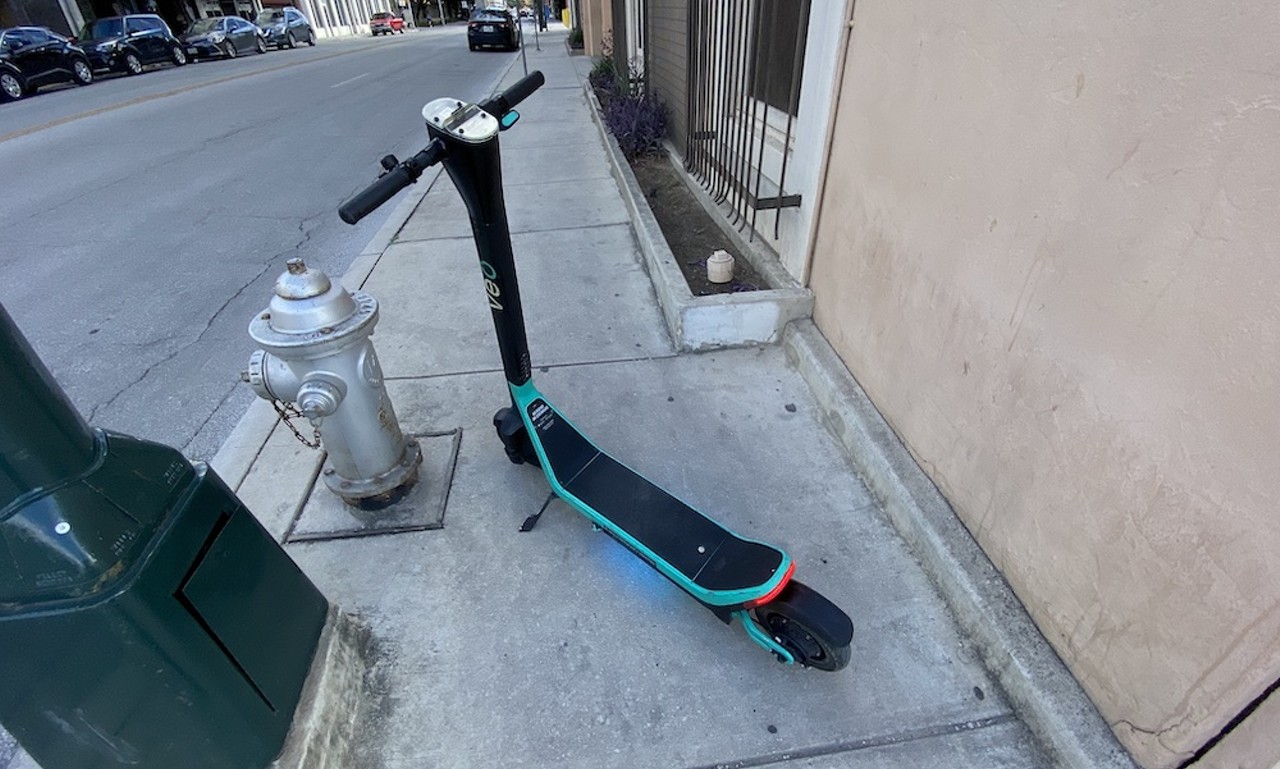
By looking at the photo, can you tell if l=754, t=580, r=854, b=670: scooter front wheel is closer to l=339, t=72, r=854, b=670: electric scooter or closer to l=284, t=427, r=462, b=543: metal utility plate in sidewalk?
l=339, t=72, r=854, b=670: electric scooter

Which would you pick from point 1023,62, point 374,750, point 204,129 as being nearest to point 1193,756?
point 1023,62

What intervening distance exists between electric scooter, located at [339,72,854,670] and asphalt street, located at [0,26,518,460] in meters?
1.60

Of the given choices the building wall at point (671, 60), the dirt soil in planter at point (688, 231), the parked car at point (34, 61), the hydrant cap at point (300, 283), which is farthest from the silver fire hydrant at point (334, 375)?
the parked car at point (34, 61)

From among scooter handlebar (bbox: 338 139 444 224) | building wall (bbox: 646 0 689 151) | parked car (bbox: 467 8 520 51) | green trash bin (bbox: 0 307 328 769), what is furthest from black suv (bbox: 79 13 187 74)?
green trash bin (bbox: 0 307 328 769)

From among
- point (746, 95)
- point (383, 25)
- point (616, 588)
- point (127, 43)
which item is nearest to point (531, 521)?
point (616, 588)

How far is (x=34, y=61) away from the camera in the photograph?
1310 centimetres

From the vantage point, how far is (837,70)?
2.59 m

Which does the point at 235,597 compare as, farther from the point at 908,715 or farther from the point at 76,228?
the point at 76,228

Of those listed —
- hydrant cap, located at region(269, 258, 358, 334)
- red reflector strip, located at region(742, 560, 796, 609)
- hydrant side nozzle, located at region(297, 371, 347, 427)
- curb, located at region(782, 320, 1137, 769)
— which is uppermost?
hydrant cap, located at region(269, 258, 358, 334)

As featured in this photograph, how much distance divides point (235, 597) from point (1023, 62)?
221 cm

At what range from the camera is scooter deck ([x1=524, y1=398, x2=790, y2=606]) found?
1.75m

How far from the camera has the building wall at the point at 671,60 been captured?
5406 mm

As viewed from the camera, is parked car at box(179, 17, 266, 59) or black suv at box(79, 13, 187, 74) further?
parked car at box(179, 17, 266, 59)

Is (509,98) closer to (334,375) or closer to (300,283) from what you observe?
(300,283)
